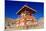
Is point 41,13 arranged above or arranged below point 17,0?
below

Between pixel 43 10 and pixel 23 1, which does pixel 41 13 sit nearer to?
pixel 43 10

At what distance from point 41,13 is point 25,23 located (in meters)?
0.16

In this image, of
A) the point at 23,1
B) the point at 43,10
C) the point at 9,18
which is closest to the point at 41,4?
the point at 43,10

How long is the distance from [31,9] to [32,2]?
2.3 inches

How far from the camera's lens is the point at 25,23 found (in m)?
0.98

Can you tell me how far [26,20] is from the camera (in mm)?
980

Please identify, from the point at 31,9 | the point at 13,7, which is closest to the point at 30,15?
the point at 31,9

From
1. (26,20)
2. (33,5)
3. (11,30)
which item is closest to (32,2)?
(33,5)

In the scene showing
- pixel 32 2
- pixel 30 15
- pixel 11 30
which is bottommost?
pixel 11 30

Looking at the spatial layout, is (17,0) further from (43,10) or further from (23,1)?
(43,10)

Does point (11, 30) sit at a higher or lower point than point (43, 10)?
lower

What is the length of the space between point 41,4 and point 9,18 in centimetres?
29

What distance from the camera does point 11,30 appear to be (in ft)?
3.14

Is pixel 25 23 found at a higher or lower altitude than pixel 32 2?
lower
